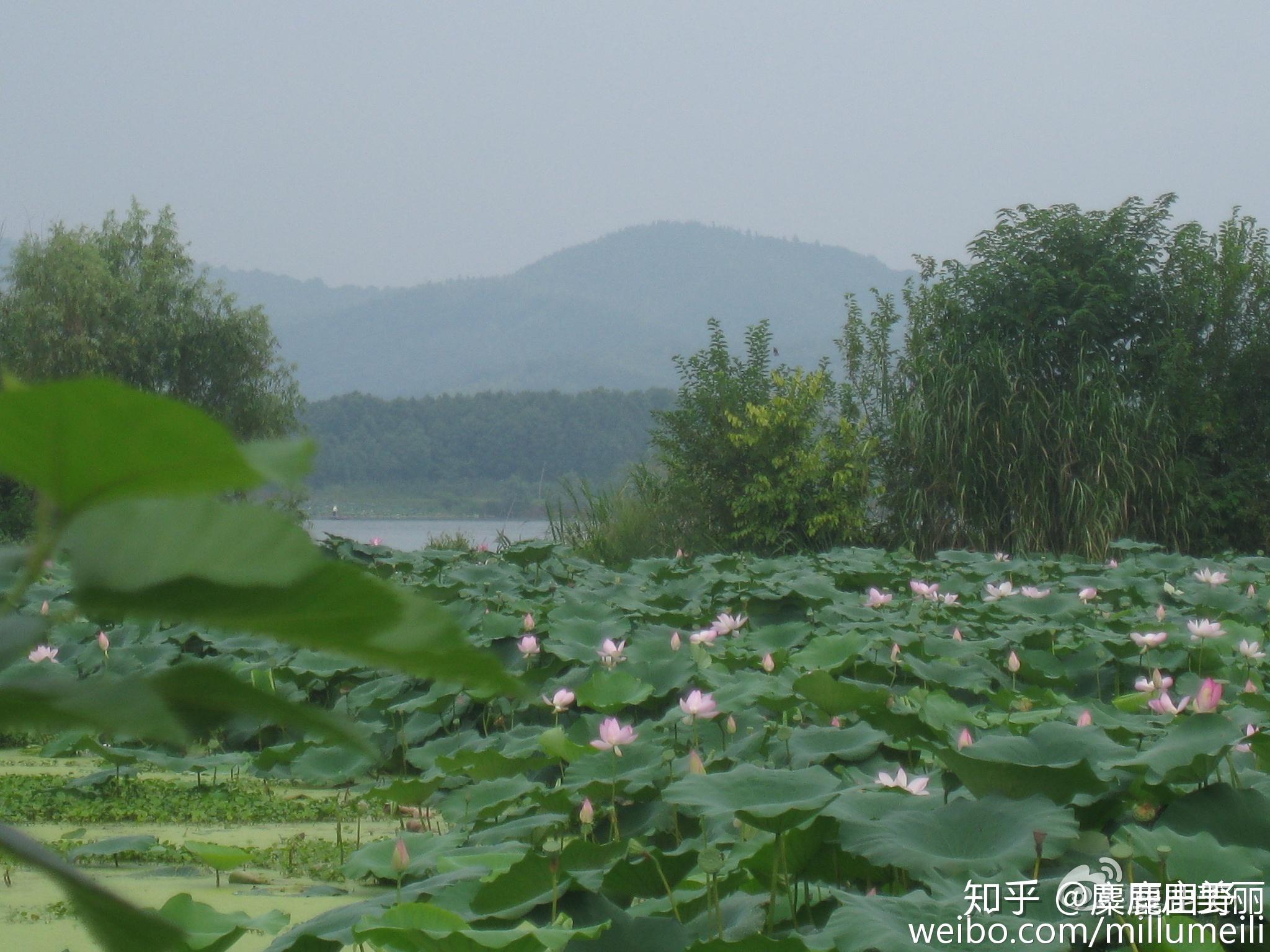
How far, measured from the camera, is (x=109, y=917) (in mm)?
184

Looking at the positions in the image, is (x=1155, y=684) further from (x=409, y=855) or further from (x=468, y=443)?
(x=468, y=443)

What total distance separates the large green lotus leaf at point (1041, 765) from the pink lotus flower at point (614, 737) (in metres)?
0.54

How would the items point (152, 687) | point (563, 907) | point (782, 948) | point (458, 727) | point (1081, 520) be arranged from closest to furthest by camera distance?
1. point (152, 687)
2. point (782, 948)
3. point (563, 907)
4. point (458, 727)
5. point (1081, 520)

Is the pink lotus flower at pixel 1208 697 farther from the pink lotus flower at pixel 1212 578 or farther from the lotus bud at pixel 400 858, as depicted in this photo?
the pink lotus flower at pixel 1212 578

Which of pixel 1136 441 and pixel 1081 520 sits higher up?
pixel 1136 441

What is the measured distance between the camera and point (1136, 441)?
8.23 metres

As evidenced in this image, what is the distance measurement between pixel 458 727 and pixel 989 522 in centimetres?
599

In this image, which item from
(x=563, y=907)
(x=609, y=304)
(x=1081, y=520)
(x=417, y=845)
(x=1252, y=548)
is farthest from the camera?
(x=609, y=304)

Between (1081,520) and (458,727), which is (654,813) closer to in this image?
(458,727)

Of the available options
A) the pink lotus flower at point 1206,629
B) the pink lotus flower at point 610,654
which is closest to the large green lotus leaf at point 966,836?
the pink lotus flower at point 610,654

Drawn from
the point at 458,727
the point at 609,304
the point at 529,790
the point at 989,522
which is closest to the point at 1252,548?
the point at 989,522

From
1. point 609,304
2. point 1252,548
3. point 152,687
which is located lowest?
point 1252,548

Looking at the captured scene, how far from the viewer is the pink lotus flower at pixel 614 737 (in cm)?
175

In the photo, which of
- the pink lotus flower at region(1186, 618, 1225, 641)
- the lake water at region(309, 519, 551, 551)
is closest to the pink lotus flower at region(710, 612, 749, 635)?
the pink lotus flower at region(1186, 618, 1225, 641)
